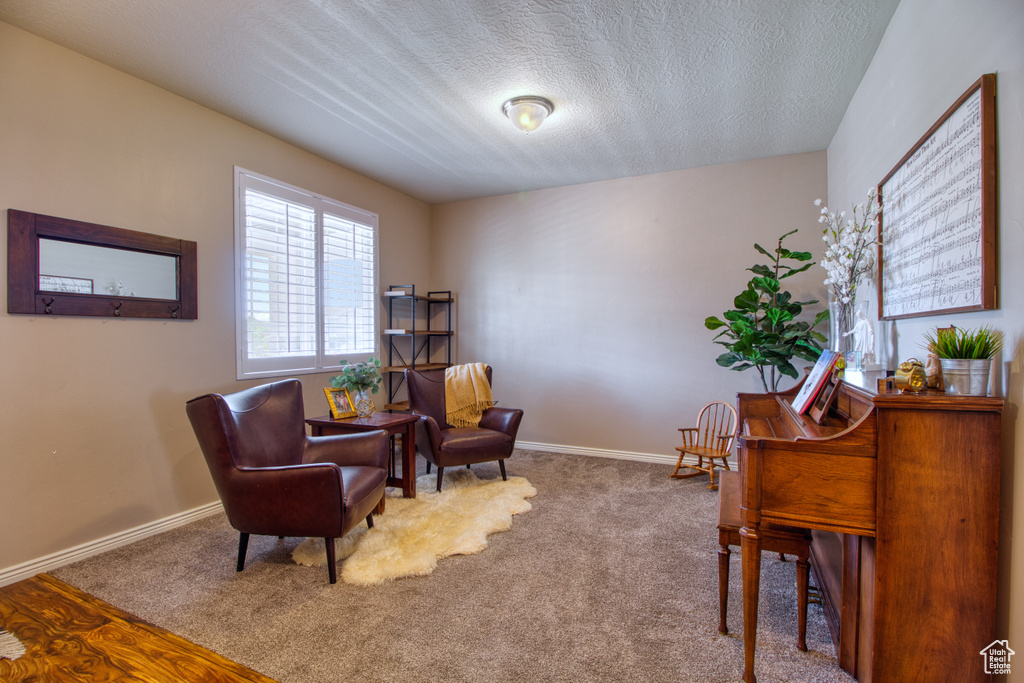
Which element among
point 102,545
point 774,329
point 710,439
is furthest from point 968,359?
point 102,545

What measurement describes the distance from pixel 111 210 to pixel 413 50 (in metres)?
2.02

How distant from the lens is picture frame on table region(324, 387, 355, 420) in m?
3.55

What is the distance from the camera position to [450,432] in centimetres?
397

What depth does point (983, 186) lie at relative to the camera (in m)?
1.49

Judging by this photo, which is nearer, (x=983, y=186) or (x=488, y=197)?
(x=983, y=186)

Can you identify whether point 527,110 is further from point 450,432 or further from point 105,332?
point 105,332

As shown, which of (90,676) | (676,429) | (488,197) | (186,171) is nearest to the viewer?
(90,676)

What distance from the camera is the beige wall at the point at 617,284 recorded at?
167 inches

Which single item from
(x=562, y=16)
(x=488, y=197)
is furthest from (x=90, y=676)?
(x=488, y=197)

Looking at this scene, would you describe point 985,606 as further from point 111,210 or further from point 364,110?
point 111,210

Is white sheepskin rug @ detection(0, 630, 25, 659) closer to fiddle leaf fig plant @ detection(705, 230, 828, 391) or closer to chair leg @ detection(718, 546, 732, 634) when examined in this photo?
chair leg @ detection(718, 546, 732, 634)

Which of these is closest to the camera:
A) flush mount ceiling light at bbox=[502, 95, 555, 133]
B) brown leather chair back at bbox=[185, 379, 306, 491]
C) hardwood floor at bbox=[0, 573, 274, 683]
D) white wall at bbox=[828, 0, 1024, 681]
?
white wall at bbox=[828, 0, 1024, 681]

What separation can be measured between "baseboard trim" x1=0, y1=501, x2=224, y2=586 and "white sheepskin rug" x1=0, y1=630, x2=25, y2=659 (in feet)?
1.93

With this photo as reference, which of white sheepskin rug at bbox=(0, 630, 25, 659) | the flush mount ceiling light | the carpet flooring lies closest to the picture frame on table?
the carpet flooring
